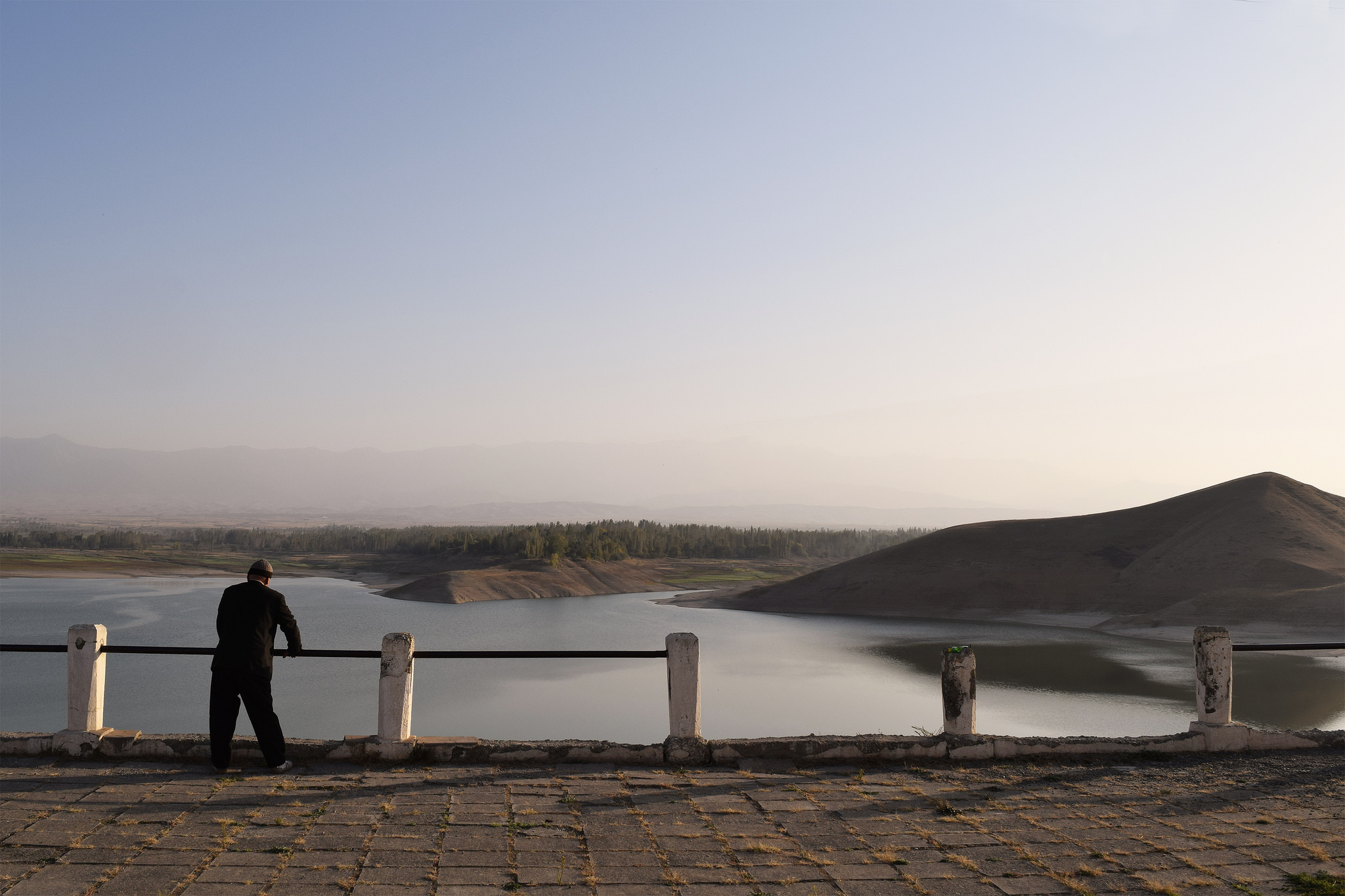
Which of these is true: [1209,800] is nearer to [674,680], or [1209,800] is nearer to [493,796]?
[674,680]

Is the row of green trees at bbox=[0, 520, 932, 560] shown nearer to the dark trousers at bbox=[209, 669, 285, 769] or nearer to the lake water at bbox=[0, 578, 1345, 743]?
the lake water at bbox=[0, 578, 1345, 743]

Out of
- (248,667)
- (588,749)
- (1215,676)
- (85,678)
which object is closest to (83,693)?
(85,678)

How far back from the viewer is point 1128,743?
952cm

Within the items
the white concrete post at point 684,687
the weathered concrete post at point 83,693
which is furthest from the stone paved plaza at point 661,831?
the white concrete post at point 684,687

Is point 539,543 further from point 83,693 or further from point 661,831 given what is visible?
point 661,831

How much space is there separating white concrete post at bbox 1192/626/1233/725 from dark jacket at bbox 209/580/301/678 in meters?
9.36

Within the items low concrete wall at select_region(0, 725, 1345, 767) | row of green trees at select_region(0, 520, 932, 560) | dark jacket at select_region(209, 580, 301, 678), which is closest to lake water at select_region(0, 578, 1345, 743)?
low concrete wall at select_region(0, 725, 1345, 767)

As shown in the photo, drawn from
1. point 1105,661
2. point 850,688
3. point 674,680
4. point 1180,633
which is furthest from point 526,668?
point 1180,633

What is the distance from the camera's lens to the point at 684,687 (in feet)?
29.1

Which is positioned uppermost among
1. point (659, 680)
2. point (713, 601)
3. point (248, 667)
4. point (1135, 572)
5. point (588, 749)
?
point (248, 667)

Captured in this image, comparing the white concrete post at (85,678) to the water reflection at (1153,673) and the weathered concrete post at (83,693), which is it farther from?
the water reflection at (1153,673)

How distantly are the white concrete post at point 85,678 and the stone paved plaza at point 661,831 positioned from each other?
1.57 feet

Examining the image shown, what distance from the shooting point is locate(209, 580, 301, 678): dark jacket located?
8.06m

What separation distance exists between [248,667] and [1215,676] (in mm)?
9836
